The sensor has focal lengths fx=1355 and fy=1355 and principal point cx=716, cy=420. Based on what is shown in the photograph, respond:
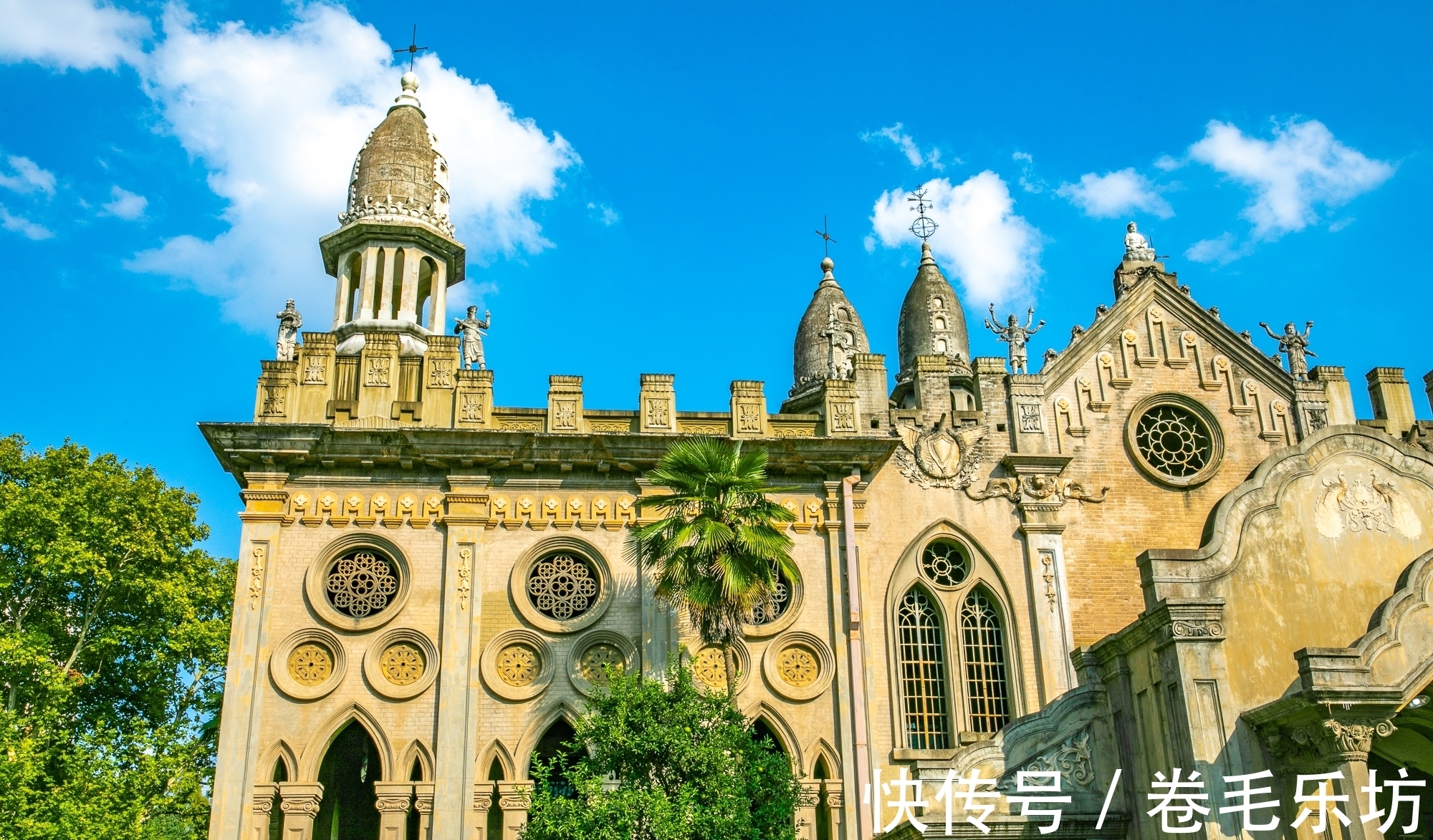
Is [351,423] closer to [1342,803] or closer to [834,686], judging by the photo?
[834,686]

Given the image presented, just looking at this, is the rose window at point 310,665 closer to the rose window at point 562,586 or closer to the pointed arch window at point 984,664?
the rose window at point 562,586

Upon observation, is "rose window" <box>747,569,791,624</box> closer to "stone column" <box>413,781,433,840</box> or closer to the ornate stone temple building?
the ornate stone temple building

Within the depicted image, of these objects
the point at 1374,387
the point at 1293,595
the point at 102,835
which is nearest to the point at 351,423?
the point at 102,835

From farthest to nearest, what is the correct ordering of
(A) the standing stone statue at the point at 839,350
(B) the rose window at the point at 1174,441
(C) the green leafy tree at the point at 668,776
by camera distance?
1. (A) the standing stone statue at the point at 839,350
2. (B) the rose window at the point at 1174,441
3. (C) the green leafy tree at the point at 668,776

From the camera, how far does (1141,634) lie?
20484 mm

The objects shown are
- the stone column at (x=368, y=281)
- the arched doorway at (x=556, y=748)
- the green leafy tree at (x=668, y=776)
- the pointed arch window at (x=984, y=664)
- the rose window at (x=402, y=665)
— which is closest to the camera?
the green leafy tree at (x=668, y=776)

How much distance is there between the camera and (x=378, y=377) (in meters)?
29.5

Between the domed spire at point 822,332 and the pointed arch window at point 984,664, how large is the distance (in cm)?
861

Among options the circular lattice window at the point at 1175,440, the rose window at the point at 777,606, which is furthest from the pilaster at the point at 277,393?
the circular lattice window at the point at 1175,440

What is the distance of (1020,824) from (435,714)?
1233cm

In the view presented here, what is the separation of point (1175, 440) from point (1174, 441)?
0.18 feet

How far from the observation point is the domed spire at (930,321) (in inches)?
1464

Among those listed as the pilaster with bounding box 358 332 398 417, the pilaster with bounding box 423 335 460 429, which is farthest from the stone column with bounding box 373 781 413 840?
the pilaster with bounding box 358 332 398 417

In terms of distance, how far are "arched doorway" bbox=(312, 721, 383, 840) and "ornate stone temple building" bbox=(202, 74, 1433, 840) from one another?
8 cm
